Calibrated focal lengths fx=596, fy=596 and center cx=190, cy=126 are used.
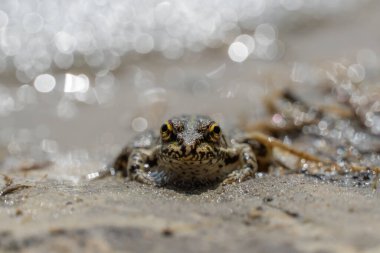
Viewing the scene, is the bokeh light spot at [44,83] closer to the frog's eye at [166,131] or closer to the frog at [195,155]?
the frog at [195,155]

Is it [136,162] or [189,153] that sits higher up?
[189,153]

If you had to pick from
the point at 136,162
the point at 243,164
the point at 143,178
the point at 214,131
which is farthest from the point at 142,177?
the point at 243,164

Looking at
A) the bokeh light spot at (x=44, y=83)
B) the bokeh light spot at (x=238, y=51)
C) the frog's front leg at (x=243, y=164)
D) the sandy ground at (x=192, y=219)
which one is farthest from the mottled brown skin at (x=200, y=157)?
the bokeh light spot at (x=238, y=51)

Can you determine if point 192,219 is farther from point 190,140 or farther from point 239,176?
point 239,176

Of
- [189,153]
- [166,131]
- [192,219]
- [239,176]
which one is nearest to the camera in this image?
[192,219]

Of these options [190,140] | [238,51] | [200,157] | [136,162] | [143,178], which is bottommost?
[143,178]

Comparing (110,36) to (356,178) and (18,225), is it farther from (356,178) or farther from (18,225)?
(18,225)
